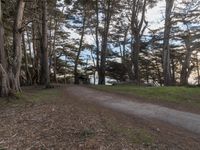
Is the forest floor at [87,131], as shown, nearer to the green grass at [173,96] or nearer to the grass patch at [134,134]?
the grass patch at [134,134]

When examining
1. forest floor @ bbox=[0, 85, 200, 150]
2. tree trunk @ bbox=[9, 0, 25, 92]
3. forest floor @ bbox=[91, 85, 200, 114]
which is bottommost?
forest floor @ bbox=[0, 85, 200, 150]

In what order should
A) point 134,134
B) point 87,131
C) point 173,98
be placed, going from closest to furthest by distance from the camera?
point 134,134 → point 87,131 → point 173,98

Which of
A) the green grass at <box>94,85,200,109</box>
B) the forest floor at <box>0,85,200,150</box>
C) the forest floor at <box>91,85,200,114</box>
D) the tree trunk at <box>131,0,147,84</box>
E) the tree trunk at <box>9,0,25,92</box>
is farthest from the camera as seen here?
the tree trunk at <box>131,0,147,84</box>

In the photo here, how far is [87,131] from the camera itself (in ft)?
25.1

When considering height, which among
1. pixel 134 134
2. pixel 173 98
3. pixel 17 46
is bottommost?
pixel 134 134

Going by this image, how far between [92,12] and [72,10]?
7.06 feet

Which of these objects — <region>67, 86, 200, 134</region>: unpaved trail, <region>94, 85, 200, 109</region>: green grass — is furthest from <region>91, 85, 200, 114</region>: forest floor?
<region>67, 86, 200, 134</region>: unpaved trail

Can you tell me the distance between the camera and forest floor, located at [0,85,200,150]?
22.2 ft

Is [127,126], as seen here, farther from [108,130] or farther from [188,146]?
[188,146]

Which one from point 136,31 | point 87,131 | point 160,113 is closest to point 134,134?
point 87,131

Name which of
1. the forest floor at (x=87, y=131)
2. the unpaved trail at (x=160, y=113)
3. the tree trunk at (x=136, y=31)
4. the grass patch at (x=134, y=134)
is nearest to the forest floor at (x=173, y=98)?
the unpaved trail at (x=160, y=113)

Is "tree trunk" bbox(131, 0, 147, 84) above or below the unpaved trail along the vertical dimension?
above

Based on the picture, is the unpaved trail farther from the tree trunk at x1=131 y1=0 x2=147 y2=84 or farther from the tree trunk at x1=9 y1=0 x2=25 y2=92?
the tree trunk at x1=131 y1=0 x2=147 y2=84

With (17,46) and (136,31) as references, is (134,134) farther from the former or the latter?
(136,31)
